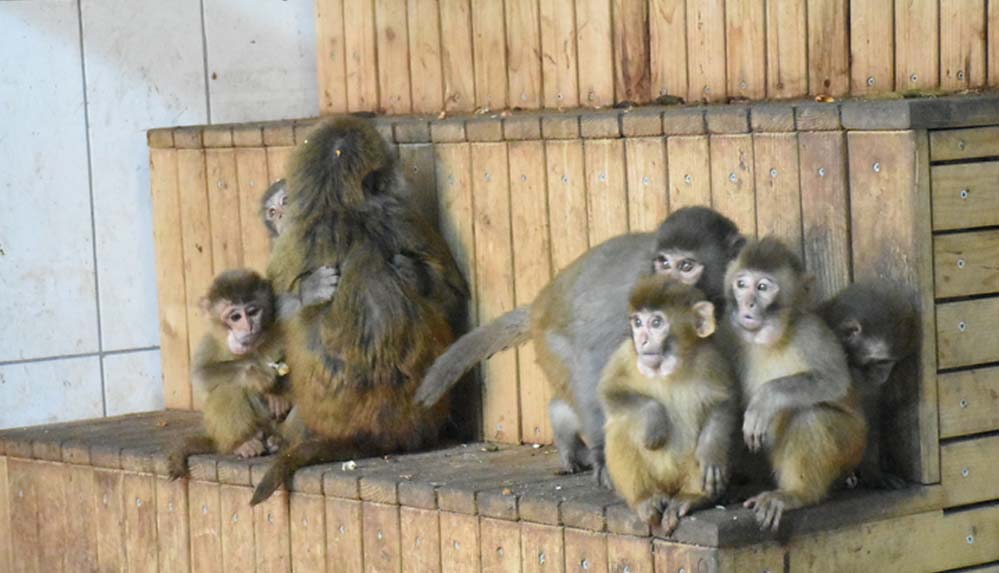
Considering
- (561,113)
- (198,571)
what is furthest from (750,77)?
(198,571)

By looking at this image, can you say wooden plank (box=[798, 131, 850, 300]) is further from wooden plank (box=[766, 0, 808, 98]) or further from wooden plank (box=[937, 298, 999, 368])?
wooden plank (box=[766, 0, 808, 98])

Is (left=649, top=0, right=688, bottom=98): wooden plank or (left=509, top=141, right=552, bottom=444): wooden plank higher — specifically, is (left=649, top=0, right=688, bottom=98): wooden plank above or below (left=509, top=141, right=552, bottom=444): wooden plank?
above

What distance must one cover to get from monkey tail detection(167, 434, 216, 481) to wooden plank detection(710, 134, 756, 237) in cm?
214

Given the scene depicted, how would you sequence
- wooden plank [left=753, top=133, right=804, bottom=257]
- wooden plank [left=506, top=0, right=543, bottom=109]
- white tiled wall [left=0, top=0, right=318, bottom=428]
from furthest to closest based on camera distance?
white tiled wall [left=0, top=0, right=318, bottom=428] → wooden plank [left=506, top=0, right=543, bottom=109] → wooden plank [left=753, top=133, right=804, bottom=257]

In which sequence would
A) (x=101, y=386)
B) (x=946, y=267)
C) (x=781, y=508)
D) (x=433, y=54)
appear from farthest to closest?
1. (x=101, y=386)
2. (x=433, y=54)
3. (x=946, y=267)
4. (x=781, y=508)

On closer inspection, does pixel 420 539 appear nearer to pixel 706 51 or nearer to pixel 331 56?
pixel 706 51

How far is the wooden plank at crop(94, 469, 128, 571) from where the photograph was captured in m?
6.91

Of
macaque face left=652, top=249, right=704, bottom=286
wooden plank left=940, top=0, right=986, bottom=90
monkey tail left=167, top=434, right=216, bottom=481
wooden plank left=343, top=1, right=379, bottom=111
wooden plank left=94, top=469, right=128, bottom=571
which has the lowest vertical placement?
wooden plank left=94, top=469, right=128, bottom=571

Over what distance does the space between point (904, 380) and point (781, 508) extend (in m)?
0.67

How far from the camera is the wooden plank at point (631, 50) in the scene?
659 cm

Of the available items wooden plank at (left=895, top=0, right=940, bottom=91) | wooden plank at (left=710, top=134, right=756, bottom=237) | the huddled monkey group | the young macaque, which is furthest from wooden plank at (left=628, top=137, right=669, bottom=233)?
the young macaque

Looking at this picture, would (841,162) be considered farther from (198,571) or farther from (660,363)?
(198,571)

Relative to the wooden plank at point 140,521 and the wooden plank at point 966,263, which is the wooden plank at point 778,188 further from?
the wooden plank at point 140,521

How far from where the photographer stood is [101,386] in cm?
785
